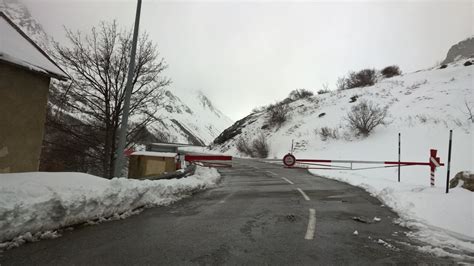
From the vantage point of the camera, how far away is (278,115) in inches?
2101

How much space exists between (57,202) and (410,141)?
2677 cm

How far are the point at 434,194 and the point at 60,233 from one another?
9268mm

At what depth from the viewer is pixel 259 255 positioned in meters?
4.62

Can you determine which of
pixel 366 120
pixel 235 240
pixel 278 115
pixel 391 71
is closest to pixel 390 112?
pixel 366 120

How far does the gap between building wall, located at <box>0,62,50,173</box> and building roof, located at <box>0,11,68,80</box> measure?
340mm

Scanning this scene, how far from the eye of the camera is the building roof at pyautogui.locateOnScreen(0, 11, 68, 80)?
887 cm

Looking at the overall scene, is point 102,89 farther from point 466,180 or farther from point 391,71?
point 391,71

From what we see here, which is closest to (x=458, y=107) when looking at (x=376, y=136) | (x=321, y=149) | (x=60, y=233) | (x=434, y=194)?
(x=376, y=136)

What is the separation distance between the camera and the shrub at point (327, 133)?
124ft

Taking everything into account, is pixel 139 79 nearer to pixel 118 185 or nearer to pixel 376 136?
pixel 118 185

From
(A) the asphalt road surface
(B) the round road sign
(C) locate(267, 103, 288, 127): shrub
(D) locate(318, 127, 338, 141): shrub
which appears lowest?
(A) the asphalt road surface

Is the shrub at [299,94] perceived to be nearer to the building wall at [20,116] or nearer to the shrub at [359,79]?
the shrub at [359,79]

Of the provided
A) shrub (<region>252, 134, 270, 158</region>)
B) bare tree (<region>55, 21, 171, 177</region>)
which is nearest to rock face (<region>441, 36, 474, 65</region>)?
shrub (<region>252, 134, 270, 158</region>)

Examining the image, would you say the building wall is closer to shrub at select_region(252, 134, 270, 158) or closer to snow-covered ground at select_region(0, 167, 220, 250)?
snow-covered ground at select_region(0, 167, 220, 250)
